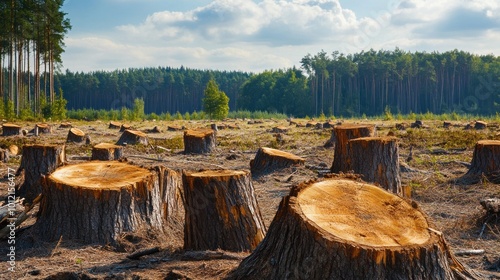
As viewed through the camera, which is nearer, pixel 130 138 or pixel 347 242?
pixel 347 242

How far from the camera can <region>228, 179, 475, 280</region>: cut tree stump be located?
2936 mm

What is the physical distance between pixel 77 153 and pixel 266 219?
8.41m

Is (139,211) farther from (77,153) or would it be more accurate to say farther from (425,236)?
(77,153)

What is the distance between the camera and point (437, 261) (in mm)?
3064

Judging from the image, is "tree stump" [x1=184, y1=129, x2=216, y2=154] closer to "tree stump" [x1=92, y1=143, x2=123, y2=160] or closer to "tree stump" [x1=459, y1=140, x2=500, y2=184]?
"tree stump" [x1=92, y1=143, x2=123, y2=160]

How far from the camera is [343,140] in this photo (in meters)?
8.93

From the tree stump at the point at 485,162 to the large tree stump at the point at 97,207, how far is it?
617 centimetres

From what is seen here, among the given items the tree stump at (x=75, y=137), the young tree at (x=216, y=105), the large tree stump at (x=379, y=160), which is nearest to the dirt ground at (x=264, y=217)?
the tree stump at (x=75, y=137)

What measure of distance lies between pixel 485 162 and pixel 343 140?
260cm

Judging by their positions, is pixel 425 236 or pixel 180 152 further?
pixel 180 152

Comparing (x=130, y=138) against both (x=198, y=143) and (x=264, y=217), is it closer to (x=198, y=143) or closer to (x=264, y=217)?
(x=198, y=143)

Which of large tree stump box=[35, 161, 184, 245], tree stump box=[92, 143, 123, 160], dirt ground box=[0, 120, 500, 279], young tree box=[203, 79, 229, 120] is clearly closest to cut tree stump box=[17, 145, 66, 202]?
dirt ground box=[0, 120, 500, 279]

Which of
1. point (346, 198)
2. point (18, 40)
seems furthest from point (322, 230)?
point (18, 40)

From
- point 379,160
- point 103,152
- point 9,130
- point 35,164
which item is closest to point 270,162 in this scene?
point 379,160
